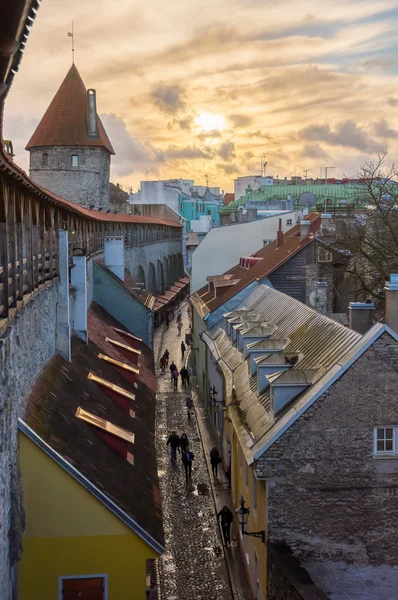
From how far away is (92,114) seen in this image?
56.3 meters

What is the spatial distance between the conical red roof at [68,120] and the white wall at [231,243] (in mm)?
18903

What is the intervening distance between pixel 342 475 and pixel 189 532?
549 cm

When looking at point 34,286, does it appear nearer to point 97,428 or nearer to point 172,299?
point 97,428

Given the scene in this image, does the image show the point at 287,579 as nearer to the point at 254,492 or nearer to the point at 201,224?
the point at 254,492

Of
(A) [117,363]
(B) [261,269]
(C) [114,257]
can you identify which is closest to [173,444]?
(A) [117,363]

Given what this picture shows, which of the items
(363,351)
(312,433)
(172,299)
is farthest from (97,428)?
(172,299)

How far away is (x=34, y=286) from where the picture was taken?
14188 millimetres

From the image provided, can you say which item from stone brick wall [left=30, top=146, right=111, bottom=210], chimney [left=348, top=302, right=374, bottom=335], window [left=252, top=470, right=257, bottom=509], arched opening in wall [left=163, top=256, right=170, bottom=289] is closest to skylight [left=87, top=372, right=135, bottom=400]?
window [left=252, top=470, right=257, bottom=509]

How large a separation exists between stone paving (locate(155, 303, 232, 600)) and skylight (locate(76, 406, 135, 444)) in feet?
8.42

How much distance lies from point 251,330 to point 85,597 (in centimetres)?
951

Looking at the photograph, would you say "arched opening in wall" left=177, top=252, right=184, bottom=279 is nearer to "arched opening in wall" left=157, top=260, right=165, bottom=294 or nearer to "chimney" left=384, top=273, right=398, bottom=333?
"arched opening in wall" left=157, top=260, right=165, bottom=294

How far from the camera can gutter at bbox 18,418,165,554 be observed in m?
11.6

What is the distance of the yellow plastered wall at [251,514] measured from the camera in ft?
42.6

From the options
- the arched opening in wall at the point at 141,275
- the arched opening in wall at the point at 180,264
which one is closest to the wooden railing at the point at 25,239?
the arched opening in wall at the point at 141,275
